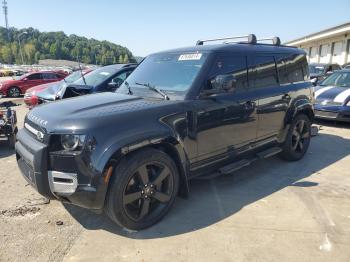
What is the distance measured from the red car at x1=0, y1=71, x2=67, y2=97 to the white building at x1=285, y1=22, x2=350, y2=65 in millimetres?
22582

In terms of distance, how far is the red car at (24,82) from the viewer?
19172mm

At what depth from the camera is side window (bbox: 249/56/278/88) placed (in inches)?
190

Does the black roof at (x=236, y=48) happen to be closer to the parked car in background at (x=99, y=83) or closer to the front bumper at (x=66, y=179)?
the front bumper at (x=66, y=179)

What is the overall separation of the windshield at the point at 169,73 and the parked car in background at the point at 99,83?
9.00 feet

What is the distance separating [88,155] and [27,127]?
1125 mm

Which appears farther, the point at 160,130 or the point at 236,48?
the point at 236,48

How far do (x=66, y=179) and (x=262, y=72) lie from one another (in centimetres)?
321

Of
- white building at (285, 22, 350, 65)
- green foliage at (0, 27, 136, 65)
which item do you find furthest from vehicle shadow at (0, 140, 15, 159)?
green foliage at (0, 27, 136, 65)

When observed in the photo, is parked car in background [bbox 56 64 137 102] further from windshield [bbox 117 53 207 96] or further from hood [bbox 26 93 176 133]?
hood [bbox 26 93 176 133]

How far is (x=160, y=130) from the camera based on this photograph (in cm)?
356

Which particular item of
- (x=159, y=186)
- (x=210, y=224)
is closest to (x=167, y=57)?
(x=159, y=186)

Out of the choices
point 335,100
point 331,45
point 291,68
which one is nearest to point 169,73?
point 291,68

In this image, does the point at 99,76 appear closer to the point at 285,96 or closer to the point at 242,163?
the point at 285,96

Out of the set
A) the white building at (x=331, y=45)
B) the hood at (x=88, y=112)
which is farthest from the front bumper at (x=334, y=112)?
the white building at (x=331, y=45)
